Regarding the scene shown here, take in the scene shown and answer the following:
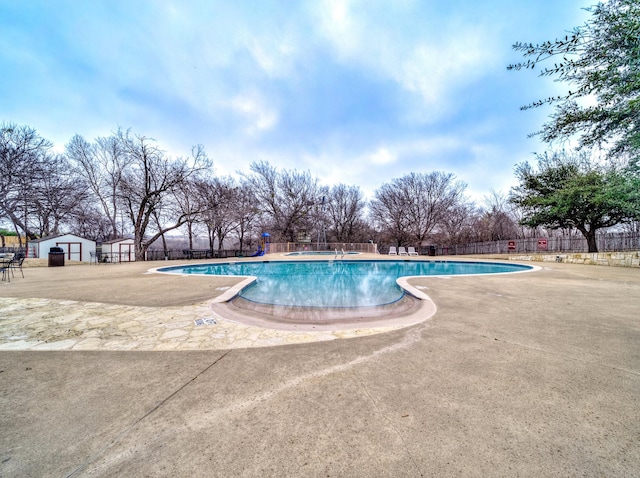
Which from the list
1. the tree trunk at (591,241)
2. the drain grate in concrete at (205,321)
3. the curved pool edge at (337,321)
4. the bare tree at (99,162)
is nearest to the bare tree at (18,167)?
the bare tree at (99,162)

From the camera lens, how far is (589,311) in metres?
3.55

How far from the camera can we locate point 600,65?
7.50 ft

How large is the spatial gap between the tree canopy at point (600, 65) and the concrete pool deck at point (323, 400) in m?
2.17

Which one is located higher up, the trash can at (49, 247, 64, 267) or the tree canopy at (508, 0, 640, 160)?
the tree canopy at (508, 0, 640, 160)

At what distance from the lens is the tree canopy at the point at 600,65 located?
2.06 metres

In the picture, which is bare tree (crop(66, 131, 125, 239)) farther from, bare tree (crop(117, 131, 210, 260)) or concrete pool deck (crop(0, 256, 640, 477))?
concrete pool deck (crop(0, 256, 640, 477))

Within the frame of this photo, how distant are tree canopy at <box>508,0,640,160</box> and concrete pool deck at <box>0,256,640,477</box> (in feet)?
7.12

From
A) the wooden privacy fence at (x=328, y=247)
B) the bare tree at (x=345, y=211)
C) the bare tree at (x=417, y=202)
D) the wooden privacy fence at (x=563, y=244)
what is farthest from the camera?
the bare tree at (x=345, y=211)

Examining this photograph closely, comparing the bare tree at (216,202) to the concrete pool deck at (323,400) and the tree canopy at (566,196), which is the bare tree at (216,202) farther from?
the tree canopy at (566,196)

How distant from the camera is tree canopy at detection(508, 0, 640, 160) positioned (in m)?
2.06

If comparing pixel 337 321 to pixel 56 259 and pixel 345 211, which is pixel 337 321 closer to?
pixel 56 259

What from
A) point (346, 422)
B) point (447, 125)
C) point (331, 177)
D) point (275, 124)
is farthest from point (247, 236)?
point (346, 422)

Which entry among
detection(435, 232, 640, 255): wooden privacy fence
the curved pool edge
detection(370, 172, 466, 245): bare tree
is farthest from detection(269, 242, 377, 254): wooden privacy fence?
the curved pool edge

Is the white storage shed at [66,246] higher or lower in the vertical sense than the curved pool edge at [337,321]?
higher
